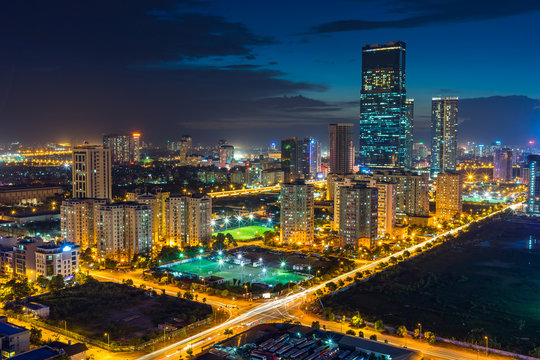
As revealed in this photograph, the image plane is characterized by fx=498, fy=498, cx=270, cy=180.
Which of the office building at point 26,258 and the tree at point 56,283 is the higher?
the office building at point 26,258

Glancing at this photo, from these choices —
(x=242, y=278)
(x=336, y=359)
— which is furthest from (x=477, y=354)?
(x=242, y=278)

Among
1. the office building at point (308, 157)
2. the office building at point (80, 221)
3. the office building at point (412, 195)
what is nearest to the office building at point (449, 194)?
the office building at point (412, 195)

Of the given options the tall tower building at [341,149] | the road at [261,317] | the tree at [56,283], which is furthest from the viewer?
the tall tower building at [341,149]

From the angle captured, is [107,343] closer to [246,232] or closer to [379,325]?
[379,325]

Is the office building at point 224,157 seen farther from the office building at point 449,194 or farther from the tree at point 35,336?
the tree at point 35,336

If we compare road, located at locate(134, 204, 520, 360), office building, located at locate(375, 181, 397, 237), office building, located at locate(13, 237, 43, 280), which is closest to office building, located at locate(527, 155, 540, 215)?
office building, located at locate(375, 181, 397, 237)

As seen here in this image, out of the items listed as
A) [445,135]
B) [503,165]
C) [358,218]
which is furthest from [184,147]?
[358,218]

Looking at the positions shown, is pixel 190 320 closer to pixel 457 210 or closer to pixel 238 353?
pixel 238 353
